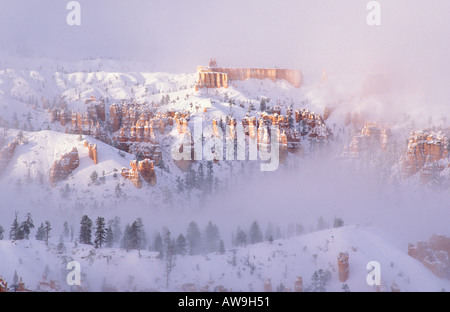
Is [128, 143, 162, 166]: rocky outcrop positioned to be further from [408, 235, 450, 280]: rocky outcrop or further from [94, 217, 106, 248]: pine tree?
[408, 235, 450, 280]: rocky outcrop

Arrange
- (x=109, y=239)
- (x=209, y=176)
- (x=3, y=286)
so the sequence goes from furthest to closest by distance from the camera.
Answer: (x=209, y=176) < (x=109, y=239) < (x=3, y=286)

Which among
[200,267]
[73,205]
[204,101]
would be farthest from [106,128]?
[200,267]

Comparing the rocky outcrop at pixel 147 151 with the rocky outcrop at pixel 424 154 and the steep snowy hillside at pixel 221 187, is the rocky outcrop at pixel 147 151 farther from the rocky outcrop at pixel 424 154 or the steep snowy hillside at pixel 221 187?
the rocky outcrop at pixel 424 154

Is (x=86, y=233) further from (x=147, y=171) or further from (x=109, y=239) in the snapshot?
(x=147, y=171)

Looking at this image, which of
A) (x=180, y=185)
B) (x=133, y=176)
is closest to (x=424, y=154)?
(x=180, y=185)

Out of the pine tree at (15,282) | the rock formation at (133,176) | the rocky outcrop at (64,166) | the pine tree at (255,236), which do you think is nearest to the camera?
the pine tree at (15,282)

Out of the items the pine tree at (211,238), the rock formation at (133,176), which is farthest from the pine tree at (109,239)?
the rock formation at (133,176)
